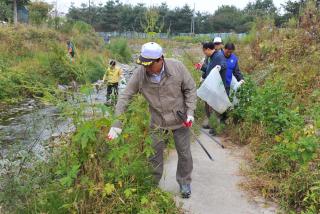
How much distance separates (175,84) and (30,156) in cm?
171

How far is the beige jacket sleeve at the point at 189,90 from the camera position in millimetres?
4062

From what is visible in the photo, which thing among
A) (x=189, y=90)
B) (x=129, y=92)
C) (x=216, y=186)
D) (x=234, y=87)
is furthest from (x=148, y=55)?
(x=234, y=87)

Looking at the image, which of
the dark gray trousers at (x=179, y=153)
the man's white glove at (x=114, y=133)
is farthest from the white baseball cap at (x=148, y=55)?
the dark gray trousers at (x=179, y=153)

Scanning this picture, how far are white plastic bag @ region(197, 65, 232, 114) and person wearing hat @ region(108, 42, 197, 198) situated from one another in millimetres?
2426

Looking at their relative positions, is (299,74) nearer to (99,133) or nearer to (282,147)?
(282,147)

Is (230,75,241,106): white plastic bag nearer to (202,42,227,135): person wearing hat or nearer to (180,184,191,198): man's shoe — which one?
(202,42,227,135): person wearing hat

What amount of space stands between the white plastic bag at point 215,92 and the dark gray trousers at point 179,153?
7.94 feet

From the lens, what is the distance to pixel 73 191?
3.47 meters

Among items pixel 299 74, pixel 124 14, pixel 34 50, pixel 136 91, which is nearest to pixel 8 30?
pixel 34 50

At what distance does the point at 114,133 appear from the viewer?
3.53 m

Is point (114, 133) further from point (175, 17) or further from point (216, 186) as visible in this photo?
point (175, 17)

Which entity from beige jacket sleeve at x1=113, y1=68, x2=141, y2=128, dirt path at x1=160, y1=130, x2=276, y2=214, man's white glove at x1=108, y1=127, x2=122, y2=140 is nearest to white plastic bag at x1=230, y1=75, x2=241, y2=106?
dirt path at x1=160, y1=130, x2=276, y2=214

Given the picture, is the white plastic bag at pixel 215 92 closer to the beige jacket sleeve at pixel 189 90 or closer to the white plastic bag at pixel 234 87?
the white plastic bag at pixel 234 87

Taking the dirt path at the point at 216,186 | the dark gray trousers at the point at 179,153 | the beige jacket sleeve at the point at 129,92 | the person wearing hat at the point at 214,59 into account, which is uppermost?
the person wearing hat at the point at 214,59
